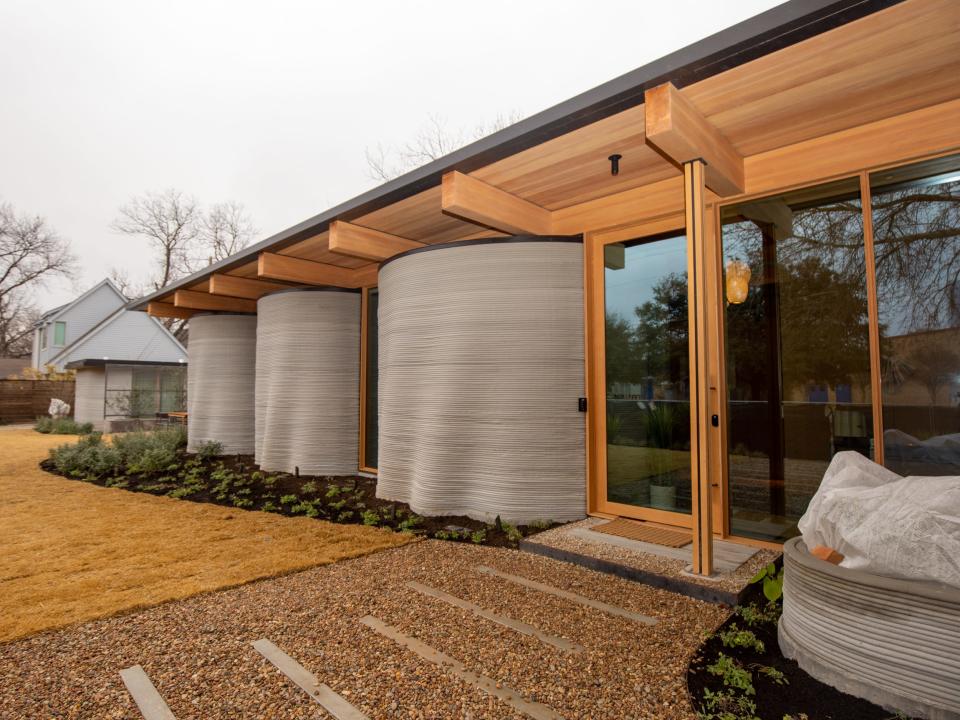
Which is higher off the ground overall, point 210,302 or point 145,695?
point 210,302

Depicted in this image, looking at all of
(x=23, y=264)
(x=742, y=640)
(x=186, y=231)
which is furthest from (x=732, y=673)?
(x=23, y=264)

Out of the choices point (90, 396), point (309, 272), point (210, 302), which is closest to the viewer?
point (309, 272)

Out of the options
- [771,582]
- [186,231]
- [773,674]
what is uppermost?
[186,231]

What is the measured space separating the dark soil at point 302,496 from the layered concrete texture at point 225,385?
65 cm

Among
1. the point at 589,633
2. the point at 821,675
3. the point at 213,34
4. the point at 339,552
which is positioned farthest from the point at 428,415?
the point at 213,34

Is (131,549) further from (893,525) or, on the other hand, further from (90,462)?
(90,462)

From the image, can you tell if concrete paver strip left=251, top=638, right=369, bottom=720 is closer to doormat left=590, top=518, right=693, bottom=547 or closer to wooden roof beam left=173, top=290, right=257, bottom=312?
doormat left=590, top=518, right=693, bottom=547

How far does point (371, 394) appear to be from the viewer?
22.1ft

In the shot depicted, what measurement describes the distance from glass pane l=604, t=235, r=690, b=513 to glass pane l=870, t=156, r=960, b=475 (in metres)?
1.22

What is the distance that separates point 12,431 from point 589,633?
18033mm

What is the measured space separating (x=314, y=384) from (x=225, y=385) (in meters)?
2.90

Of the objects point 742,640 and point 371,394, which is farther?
point 371,394

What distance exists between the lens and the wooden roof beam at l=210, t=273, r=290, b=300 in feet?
24.0

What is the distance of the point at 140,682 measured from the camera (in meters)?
1.99
